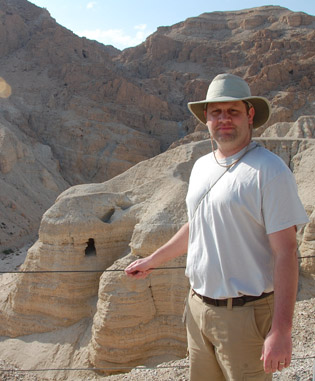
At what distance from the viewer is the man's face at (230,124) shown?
7.99 ft

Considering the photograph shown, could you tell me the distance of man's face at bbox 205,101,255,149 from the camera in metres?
2.44

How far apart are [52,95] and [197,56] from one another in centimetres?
2031

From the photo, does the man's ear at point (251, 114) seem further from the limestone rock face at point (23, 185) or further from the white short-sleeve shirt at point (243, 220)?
the limestone rock face at point (23, 185)

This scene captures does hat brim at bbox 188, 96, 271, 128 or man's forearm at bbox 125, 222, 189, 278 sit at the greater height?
hat brim at bbox 188, 96, 271, 128

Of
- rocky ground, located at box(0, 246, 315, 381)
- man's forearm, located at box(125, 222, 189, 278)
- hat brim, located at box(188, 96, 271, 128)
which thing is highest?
hat brim, located at box(188, 96, 271, 128)

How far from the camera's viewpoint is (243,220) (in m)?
2.21

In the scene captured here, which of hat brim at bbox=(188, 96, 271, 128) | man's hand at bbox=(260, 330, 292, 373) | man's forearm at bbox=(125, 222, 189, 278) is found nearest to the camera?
man's hand at bbox=(260, 330, 292, 373)

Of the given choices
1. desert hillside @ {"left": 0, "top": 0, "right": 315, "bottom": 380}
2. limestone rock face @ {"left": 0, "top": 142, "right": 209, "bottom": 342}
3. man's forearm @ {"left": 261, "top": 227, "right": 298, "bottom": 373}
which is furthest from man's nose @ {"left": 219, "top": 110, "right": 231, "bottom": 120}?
limestone rock face @ {"left": 0, "top": 142, "right": 209, "bottom": 342}

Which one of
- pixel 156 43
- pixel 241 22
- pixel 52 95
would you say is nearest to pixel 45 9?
pixel 156 43

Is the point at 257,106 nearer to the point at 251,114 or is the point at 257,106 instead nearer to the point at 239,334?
the point at 251,114

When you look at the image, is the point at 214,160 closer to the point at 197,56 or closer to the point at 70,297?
the point at 70,297

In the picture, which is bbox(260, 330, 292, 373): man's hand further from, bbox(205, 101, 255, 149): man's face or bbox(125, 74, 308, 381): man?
bbox(205, 101, 255, 149): man's face

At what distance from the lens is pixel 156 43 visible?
50.4 metres

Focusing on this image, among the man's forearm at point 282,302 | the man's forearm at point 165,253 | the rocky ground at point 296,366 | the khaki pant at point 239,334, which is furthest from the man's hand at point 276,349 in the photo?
the rocky ground at point 296,366
